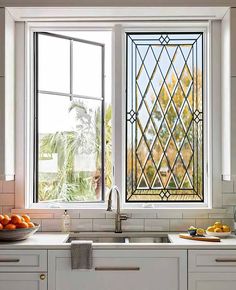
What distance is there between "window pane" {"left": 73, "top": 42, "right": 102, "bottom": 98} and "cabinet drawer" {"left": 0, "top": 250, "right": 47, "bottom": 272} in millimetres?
1376

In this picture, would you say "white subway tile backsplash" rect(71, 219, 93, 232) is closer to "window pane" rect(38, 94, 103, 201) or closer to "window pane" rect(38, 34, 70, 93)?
"window pane" rect(38, 94, 103, 201)

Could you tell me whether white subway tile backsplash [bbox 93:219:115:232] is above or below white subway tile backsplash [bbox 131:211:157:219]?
below

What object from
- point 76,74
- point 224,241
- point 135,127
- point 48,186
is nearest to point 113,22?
point 76,74

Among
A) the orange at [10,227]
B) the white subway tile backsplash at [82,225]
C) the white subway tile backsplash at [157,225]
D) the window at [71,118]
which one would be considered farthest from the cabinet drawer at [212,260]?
the orange at [10,227]

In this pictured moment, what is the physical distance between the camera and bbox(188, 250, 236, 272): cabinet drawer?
9.70ft

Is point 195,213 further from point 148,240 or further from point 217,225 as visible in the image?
point 148,240

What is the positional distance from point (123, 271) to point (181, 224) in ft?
2.44

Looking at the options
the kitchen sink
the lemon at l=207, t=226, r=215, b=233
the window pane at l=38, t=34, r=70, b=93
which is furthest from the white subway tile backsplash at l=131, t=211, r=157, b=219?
the window pane at l=38, t=34, r=70, b=93

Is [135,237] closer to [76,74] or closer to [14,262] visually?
[14,262]

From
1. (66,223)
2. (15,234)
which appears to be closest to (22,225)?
(15,234)

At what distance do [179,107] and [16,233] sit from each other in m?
1.57

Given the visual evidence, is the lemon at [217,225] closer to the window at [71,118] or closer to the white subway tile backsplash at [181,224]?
the white subway tile backsplash at [181,224]

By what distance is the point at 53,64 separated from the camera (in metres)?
3.71

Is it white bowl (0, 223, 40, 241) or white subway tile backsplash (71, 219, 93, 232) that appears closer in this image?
white bowl (0, 223, 40, 241)
